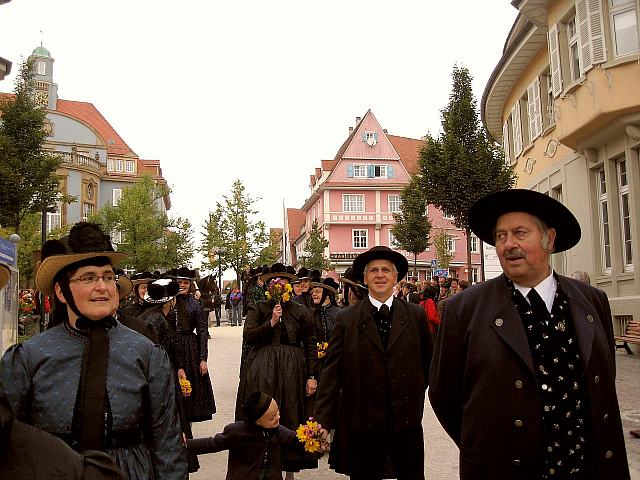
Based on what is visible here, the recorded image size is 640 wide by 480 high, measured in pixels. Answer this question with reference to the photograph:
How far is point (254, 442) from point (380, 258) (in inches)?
66.6

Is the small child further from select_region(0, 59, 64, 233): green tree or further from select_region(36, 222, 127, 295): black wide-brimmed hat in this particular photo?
select_region(0, 59, 64, 233): green tree

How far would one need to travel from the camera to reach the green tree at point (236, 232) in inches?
1671

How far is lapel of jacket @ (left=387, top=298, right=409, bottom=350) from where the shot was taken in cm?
502

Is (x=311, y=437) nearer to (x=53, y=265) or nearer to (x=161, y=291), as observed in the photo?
(x=53, y=265)

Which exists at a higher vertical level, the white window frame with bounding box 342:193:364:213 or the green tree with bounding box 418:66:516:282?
the white window frame with bounding box 342:193:364:213

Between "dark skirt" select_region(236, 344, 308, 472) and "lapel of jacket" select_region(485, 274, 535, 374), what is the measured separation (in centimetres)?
396

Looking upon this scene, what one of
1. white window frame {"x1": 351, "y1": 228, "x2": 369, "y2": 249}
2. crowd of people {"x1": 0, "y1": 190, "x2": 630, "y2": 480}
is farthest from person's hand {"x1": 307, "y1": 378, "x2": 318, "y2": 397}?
white window frame {"x1": 351, "y1": 228, "x2": 369, "y2": 249}

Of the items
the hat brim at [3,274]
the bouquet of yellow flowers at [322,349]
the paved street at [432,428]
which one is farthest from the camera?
the bouquet of yellow flowers at [322,349]

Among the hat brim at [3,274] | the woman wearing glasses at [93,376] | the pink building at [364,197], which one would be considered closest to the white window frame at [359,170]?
the pink building at [364,197]

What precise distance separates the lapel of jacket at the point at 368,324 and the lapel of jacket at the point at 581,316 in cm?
193

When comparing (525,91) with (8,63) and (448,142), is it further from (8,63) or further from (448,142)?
(8,63)

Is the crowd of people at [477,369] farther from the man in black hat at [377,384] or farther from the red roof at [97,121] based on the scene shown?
the red roof at [97,121]

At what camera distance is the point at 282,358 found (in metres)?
6.98

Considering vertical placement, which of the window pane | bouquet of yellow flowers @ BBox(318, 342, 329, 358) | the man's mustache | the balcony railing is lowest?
bouquet of yellow flowers @ BBox(318, 342, 329, 358)
